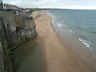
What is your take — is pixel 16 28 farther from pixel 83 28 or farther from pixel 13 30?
pixel 83 28

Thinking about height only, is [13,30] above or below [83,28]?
above

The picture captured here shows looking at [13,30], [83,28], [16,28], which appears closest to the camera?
[13,30]

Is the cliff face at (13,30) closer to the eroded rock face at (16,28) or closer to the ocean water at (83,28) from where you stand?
the eroded rock face at (16,28)

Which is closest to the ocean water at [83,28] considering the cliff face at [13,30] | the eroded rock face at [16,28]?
the eroded rock face at [16,28]

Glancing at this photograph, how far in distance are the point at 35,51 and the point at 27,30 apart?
4.46 m

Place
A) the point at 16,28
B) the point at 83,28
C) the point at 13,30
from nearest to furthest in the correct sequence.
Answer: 1. the point at 13,30
2. the point at 16,28
3. the point at 83,28

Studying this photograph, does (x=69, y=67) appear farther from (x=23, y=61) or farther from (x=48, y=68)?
(x=23, y=61)

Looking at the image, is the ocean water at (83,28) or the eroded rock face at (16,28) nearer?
the eroded rock face at (16,28)

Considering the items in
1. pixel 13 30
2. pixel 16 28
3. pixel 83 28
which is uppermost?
pixel 16 28

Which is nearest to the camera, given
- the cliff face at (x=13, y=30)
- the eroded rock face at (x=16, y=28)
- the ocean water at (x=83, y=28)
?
the cliff face at (x=13, y=30)

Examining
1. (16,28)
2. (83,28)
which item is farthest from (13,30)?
(83,28)

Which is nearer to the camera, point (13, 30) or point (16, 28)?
point (13, 30)

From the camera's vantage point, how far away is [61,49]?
11891 mm

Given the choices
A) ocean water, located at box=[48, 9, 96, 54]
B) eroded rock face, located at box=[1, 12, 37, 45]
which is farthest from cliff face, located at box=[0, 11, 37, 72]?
ocean water, located at box=[48, 9, 96, 54]
